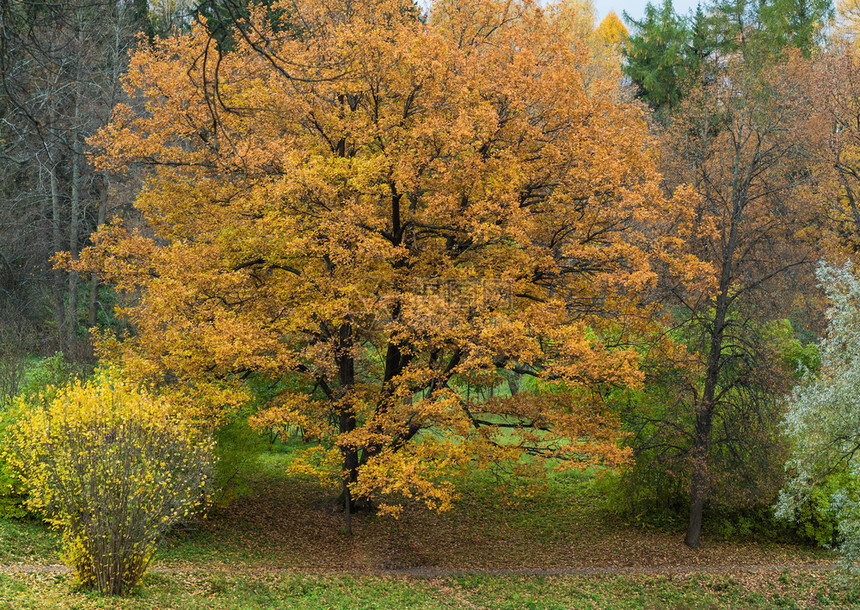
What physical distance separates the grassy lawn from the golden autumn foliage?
1801 mm

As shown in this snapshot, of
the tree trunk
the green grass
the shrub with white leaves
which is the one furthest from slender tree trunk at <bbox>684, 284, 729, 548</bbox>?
the shrub with white leaves

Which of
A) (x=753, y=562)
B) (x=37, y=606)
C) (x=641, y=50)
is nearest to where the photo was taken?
(x=37, y=606)

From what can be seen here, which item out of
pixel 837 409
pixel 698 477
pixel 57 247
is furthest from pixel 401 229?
pixel 57 247

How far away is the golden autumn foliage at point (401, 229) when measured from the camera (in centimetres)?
1291

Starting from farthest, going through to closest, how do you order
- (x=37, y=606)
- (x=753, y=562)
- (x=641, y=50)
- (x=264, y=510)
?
(x=641, y=50)
(x=264, y=510)
(x=753, y=562)
(x=37, y=606)

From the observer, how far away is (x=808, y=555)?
1689cm

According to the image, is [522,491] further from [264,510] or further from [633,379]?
[264,510]

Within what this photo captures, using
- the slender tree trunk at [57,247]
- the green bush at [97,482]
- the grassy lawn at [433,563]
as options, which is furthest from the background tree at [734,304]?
the slender tree trunk at [57,247]

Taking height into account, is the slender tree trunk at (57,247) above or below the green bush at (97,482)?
above

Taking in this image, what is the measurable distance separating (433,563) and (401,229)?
6996 millimetres

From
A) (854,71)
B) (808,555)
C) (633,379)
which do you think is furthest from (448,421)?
(854,71)

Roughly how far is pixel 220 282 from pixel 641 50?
28422mm

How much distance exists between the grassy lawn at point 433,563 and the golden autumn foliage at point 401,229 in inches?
70.9

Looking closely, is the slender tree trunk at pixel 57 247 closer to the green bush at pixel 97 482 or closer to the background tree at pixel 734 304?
the green bush at pixel 97 482
